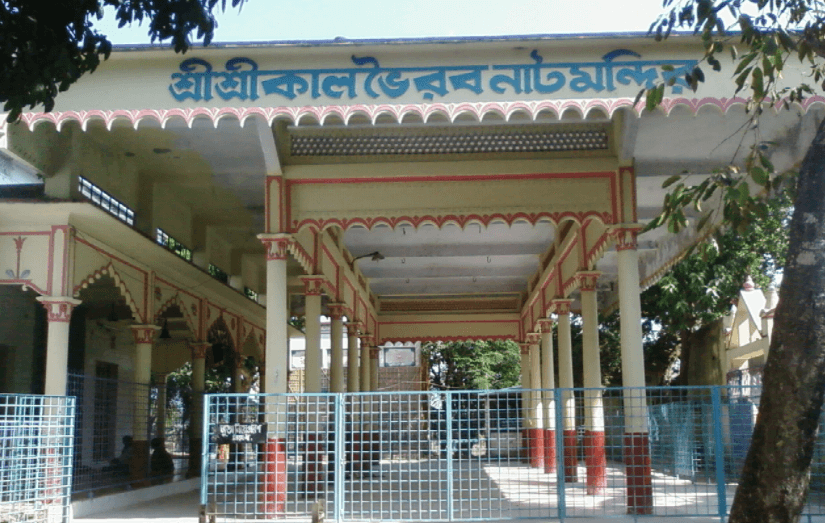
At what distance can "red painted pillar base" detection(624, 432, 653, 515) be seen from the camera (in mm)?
9531

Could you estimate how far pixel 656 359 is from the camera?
Answer: 86.3ft

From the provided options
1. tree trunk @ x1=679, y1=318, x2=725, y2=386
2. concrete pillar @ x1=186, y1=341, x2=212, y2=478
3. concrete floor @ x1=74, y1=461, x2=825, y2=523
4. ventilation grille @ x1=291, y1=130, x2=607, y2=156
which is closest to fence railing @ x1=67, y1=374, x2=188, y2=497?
concrete pillar @ x1=186, y1=341, x2=212, y2=478

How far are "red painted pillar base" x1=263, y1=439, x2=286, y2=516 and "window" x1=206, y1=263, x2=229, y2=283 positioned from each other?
6910 mm

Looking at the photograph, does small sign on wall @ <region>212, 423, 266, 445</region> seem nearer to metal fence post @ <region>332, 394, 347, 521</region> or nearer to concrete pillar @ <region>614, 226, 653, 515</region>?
metal fence post @ <region>332, 394, 347, 521</region>

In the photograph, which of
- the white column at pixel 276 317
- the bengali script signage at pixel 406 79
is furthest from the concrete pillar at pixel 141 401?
the bengali script signage at pixel 406 79

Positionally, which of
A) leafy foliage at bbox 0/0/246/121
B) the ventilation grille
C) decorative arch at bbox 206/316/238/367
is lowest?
decorative arch at bbox 206/316/238/367

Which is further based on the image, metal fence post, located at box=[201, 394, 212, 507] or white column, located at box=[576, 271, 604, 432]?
white column, located at box=[576, 271, 604, 432]

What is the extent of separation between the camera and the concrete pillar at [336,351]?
50.6 feet

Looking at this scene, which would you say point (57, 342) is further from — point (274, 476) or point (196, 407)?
point (196, 407)

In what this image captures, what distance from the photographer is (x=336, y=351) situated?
1571 cm

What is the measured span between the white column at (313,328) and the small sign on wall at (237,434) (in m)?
3.67

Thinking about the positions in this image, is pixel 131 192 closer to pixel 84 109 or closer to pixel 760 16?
pixel 84 109

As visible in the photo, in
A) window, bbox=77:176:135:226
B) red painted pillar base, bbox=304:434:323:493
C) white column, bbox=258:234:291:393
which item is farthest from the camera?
window, bbox=77:176:135:226

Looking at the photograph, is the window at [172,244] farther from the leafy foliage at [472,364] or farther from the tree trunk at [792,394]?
the leafy foliage at [472,364]
